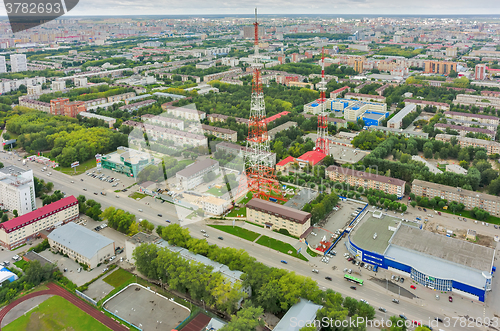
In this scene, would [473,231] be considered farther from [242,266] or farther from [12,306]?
[12,306]

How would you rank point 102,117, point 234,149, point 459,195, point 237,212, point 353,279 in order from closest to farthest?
point 353,279 < point 459,195 < point 237,212 < point 234,149 < point 102,117

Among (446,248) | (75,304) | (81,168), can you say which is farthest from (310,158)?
(75,304)

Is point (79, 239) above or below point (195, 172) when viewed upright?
below

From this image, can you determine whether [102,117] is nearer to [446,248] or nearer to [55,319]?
[55,319]

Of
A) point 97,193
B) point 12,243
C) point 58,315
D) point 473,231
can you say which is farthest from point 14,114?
point 473,231

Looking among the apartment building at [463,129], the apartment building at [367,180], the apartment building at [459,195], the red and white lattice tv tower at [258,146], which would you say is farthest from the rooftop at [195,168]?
the apartment building at [463,129]
